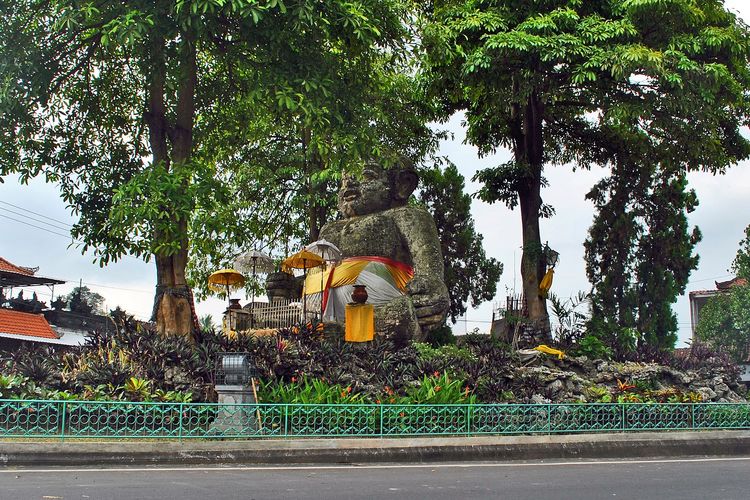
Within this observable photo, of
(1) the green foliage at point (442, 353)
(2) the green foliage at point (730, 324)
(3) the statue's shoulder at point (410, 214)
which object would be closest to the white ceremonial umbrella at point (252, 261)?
(3) the statue's shoulder at point (410, 214)

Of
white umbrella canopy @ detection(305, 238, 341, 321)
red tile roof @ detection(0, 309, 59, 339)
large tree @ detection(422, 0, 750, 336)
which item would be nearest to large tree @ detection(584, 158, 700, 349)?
large tree @ detection(422, 0, 750, 336)

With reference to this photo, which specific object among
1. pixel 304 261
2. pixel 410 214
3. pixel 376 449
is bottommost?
pixel 376 449

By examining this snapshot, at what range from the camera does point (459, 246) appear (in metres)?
21.8

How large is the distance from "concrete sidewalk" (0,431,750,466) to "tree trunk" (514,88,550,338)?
6.32 meters

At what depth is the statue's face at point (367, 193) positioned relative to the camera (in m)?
15.5

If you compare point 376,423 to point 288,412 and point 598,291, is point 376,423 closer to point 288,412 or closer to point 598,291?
point 288,412

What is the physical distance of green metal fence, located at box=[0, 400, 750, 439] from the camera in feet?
30.1

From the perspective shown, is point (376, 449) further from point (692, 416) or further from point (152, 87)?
point (152, 87)

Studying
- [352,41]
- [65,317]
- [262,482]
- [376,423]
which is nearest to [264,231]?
[65,317]

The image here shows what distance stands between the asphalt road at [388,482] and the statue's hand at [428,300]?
4.83 m

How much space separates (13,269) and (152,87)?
13565 mm

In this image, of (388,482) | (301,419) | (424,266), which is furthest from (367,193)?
(388,482)

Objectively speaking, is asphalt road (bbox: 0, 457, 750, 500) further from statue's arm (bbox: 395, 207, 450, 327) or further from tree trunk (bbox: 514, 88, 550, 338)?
tree trunk (bbox: 514, 88, 550, 338)

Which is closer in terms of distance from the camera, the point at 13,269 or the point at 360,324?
the point at 360,324
